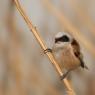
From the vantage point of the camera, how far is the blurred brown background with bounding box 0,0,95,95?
7.77 feet

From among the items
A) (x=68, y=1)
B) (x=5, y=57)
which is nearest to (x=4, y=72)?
(x=5, y=57)

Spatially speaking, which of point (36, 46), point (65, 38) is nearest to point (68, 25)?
point (65, 38)

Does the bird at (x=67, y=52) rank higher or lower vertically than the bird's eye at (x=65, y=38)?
lower

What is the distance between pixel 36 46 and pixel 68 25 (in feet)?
0.76

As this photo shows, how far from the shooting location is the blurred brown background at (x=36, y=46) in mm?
2369

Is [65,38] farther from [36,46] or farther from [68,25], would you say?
[36,46]

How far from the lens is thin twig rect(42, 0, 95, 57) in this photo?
7.72 feet

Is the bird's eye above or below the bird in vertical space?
above

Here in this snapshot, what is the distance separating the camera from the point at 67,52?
7.77 feet

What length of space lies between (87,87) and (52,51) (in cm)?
26

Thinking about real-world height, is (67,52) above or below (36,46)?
below

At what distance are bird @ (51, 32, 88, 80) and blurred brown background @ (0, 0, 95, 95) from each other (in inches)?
1.6

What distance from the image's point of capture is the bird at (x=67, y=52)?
91.7 inches

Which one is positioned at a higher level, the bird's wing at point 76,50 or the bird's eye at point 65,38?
the bird's eye at point 65,38
